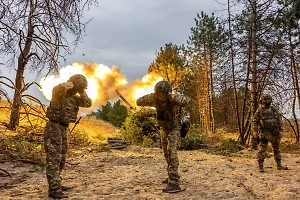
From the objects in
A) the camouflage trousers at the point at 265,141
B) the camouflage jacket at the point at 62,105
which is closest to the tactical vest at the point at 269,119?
the camouflage trousers at the point at 265,141

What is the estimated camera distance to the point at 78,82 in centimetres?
665

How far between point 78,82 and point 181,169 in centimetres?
438

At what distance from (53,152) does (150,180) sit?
8.67ft

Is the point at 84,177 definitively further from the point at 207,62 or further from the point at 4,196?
the point at 207,62

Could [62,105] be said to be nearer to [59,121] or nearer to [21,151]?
[59,121]

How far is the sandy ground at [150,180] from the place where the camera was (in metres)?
6.34

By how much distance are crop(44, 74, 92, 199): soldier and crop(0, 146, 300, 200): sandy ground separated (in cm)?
43

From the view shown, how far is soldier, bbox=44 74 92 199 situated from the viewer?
6.23m

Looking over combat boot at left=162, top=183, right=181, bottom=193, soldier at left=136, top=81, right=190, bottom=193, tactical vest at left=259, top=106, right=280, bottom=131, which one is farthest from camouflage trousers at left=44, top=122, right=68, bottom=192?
tactical vest at left=259, top=106, right=280, bottom=131

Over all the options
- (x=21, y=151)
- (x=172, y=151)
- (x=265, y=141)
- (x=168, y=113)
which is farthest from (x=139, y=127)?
(x=172, y=151)

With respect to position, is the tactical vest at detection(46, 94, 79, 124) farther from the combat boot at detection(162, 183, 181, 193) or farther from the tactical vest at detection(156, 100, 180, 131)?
the combat boot at detection(162, 183, 181, 193)

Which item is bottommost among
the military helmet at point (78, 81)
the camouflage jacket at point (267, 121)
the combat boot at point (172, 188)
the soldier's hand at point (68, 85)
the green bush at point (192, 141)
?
the combat boot at point (172, 188)

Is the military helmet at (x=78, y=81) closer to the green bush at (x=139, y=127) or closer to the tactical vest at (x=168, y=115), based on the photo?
the tactical vest at (x=168, y=115)

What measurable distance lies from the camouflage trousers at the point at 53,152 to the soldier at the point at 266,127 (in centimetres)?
552
